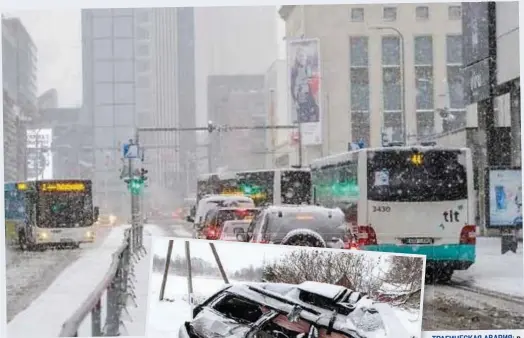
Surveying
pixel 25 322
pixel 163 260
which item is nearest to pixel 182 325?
pixel 163 260

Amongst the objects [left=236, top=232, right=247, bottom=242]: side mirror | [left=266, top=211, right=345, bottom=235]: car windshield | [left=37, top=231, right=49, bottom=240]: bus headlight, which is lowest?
[left=37, top=231, right=49, bottom=240]: bus headlight

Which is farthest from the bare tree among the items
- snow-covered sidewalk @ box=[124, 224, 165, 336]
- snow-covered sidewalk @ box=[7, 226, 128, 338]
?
snow-covered sidewalk @ box=[7, 226, 128, 338]

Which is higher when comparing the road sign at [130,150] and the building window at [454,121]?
the building window at [454,121]

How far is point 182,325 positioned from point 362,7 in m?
2.81

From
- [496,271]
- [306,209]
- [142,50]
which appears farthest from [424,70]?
[142,50]

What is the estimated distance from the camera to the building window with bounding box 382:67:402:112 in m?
10.6

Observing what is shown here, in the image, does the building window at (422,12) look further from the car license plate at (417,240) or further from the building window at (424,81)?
the car license plate at (417,240)

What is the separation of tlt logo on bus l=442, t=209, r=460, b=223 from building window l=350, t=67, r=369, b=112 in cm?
145

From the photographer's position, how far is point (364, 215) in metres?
11.0

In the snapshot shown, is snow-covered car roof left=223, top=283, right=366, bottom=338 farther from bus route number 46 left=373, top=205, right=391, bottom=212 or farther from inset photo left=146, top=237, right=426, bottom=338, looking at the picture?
bus route number 46 left=373, top=205, right=391, bottom=212

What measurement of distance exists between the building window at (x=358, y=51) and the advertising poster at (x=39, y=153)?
289 cm

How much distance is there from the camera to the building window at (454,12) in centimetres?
955

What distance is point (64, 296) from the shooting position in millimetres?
9375

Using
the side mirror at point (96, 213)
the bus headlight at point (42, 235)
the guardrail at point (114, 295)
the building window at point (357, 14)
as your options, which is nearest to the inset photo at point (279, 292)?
the guardrail at point (114, 295)
